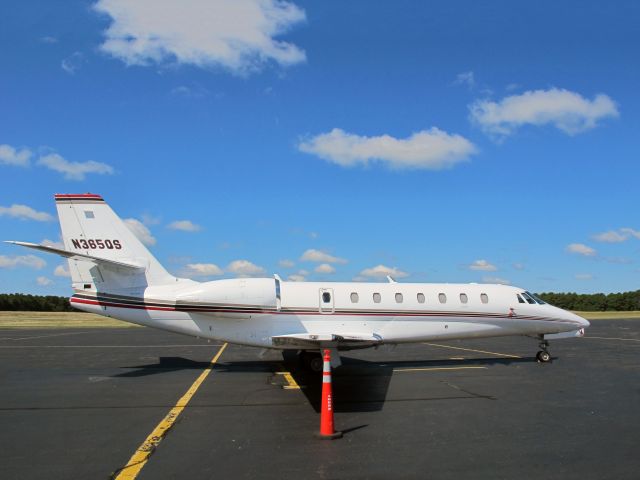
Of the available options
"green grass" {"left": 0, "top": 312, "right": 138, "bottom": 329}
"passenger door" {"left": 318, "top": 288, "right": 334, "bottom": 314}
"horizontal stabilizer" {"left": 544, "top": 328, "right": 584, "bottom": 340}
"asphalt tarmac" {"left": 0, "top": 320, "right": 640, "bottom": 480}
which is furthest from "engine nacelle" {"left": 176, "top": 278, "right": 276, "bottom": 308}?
"green grass" {"left": 0, "top": 312, "right": 138, "bottom": 329}

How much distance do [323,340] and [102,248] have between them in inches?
270

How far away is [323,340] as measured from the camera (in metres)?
11.6

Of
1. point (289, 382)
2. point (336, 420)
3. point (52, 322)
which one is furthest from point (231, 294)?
point (52, 322)

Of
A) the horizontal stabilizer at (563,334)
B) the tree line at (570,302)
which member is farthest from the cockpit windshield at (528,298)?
the tree line at (570,302)

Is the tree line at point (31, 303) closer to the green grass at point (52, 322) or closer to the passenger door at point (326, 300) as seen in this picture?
the green grass at point (52, 322)

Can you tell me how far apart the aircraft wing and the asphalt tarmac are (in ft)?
3.11

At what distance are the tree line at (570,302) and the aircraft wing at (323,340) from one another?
79.0 metres

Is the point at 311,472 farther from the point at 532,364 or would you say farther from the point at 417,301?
the point at 532,364

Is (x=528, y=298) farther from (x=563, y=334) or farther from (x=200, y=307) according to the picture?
(x=200, y=307)

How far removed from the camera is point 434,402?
32.7 ft

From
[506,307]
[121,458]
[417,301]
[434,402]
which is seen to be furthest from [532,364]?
[121,458]

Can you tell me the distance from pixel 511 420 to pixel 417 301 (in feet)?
21.1

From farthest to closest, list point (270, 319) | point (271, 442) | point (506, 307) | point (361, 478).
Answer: point (506, 307) < point (270, 319) < point (271, 442) < point (361, 478)

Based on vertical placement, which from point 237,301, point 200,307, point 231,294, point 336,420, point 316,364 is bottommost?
point 336,420
